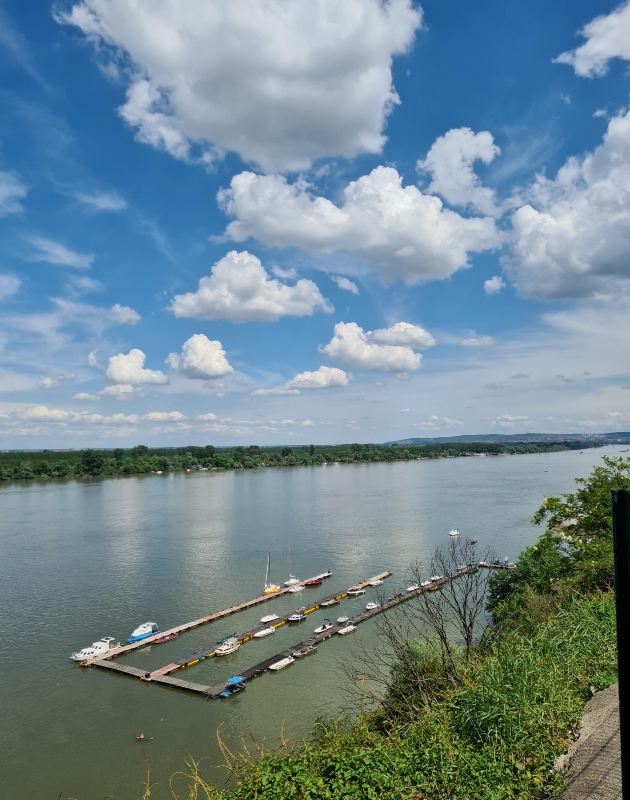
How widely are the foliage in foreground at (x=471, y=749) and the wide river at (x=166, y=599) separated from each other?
28.7 ft

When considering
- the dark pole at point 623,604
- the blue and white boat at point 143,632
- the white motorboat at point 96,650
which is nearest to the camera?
the dark pole at point 623,604

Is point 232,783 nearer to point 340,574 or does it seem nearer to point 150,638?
point 150,638

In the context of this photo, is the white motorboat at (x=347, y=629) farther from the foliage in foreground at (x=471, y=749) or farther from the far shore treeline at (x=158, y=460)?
the far shore treeline at (x=158, y=460)

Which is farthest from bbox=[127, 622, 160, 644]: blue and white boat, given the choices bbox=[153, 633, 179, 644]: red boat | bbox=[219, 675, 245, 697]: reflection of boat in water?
bbox=[219, 675, 245, 697]: reflection of boat in water

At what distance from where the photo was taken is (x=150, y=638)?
81.0 ft

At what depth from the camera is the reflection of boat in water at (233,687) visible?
19.5 metres

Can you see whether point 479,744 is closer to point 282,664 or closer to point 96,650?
point 282,664

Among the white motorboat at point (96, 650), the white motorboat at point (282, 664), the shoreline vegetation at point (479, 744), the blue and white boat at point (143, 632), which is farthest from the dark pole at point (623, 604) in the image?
the blue and white boat at point (143, 632)

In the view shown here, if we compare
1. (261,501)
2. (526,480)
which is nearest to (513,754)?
(261,501)

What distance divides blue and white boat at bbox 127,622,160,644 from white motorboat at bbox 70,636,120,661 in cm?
76

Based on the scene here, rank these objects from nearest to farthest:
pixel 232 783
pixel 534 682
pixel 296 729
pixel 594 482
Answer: pixel 534 682 < pixel 232 783 < pixel 296 729 < pixel 594 482

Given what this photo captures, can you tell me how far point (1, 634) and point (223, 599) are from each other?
11.7 metres

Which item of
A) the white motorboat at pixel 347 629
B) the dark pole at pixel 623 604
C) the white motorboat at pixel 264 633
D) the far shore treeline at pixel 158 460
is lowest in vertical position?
the white motorboat at pixel 264 633

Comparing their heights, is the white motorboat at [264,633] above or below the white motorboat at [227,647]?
below
